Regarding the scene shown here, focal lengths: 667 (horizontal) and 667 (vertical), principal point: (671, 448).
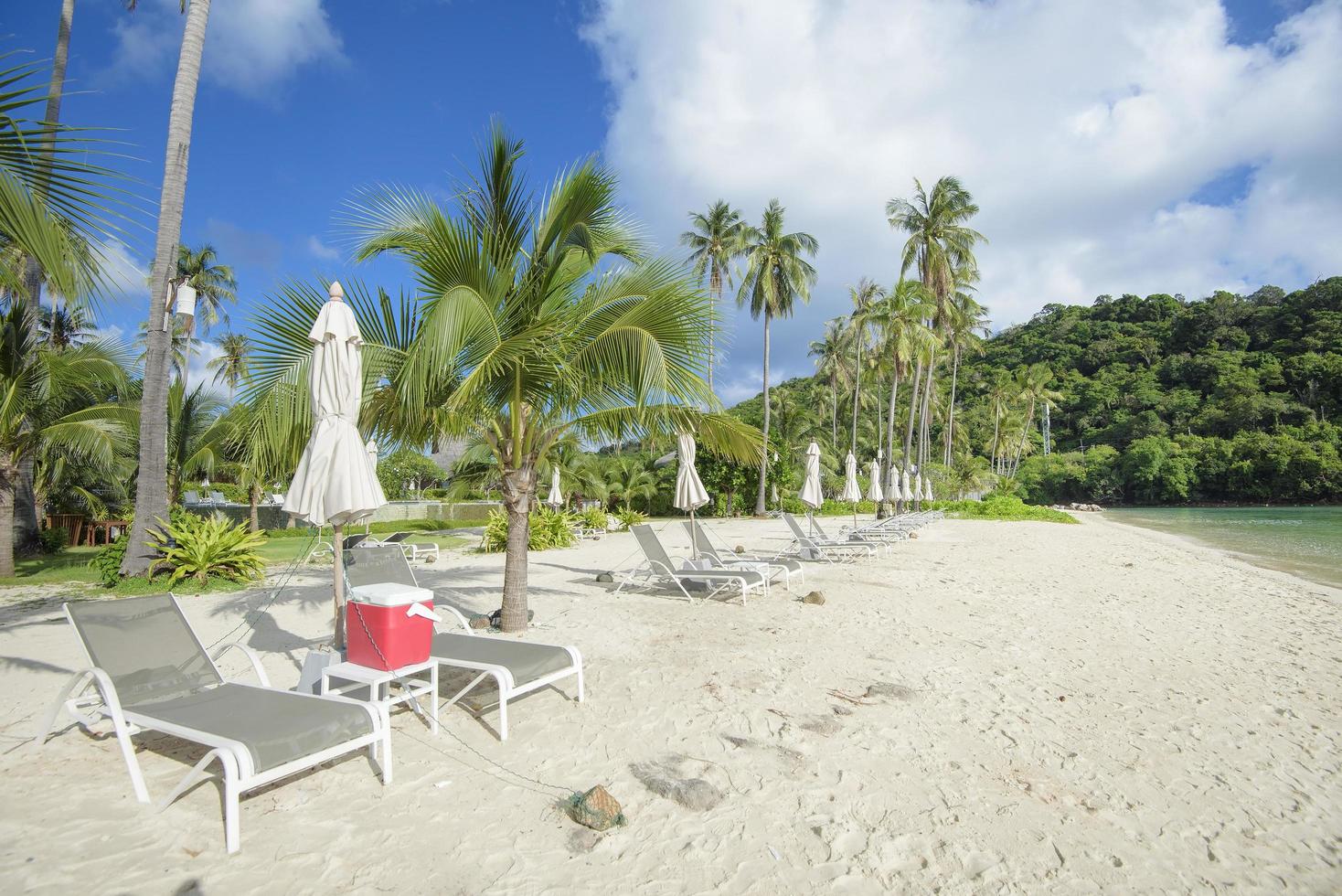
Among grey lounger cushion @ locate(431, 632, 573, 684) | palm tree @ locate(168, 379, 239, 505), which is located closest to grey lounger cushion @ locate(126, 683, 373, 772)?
grey lounger cushion @ locate(431, 632, 573, 684)

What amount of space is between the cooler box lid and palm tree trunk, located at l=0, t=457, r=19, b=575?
998cm

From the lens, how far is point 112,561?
30.9 ft

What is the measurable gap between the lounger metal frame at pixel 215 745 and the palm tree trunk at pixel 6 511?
355 inches

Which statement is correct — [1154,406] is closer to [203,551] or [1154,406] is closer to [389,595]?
[203,551]

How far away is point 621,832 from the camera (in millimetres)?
2828

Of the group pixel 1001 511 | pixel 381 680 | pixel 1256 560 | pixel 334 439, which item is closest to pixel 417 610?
pixel 381 680

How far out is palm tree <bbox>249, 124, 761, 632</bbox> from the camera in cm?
538

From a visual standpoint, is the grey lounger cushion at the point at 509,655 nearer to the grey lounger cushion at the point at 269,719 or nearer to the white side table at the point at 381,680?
the white side table at the point at 381,680

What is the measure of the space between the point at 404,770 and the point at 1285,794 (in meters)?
4.35

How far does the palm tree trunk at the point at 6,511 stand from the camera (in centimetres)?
995

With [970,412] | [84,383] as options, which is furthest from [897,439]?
[84,383]

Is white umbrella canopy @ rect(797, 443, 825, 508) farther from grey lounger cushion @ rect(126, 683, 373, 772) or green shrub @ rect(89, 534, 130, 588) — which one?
green shrub @ rect(89, 534, 130, 588)

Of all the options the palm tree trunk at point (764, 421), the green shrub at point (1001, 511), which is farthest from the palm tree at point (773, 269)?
the green shrub at point (1001, 511)

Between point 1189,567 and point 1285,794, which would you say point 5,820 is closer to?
point 1285,794
